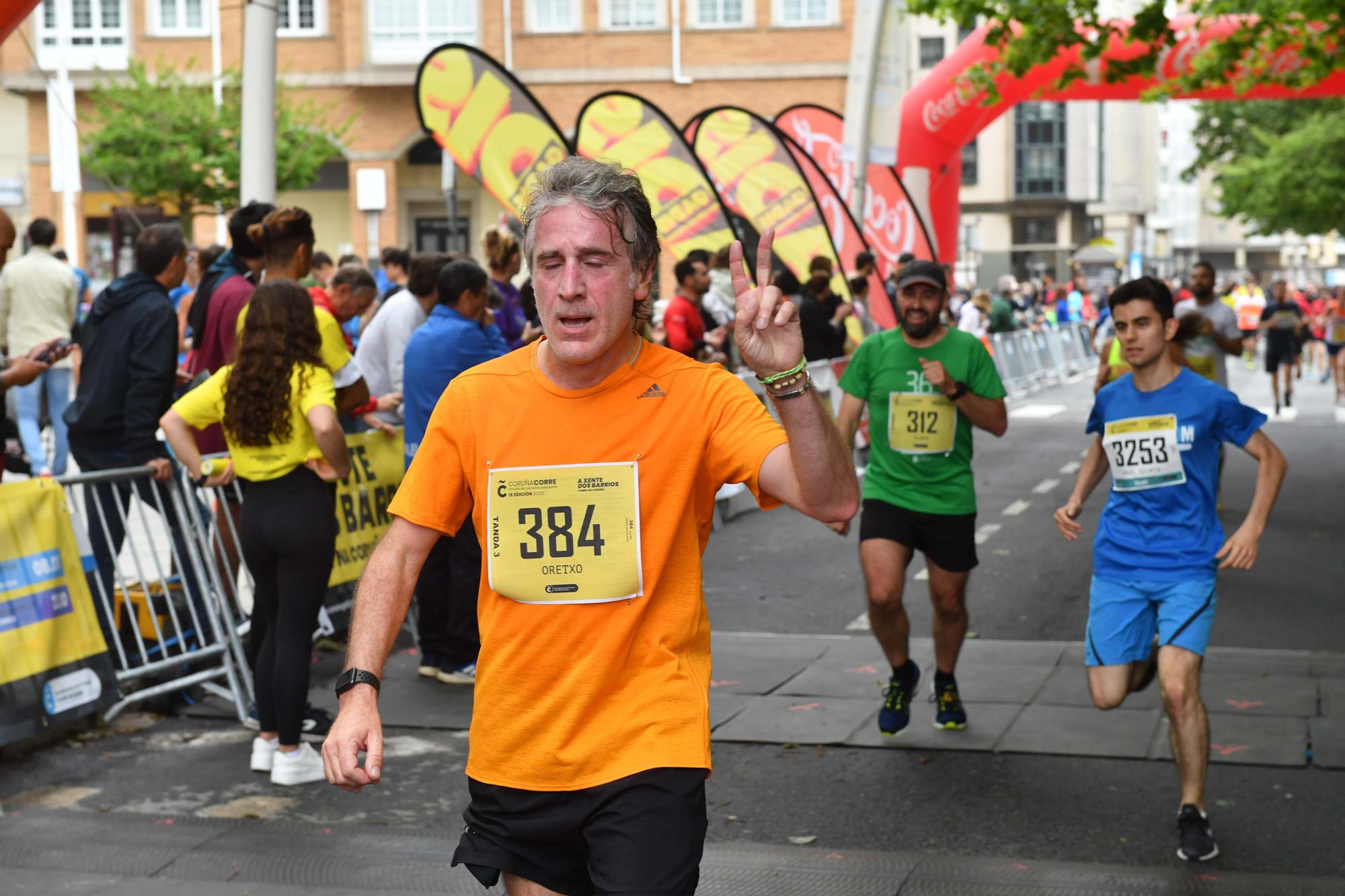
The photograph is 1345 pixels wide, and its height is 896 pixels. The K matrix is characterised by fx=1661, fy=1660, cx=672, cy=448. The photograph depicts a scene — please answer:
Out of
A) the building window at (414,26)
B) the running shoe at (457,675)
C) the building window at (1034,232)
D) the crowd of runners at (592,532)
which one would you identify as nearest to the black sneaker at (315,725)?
the running shoe at (457,675)

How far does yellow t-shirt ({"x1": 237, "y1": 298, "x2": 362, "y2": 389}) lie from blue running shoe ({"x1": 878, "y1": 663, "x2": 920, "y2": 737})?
251 centimetres

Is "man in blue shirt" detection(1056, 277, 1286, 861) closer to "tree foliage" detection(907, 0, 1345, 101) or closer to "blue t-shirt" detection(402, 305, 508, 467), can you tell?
"blue t-shirt" detection(402, 305, 508, 467)

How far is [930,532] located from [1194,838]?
1899mm

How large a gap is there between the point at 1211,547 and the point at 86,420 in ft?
16.6

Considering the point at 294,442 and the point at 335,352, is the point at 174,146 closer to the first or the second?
the point at 335,352

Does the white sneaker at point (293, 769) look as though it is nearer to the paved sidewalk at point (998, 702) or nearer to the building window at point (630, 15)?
the paved sidewalk at point (998, 702)

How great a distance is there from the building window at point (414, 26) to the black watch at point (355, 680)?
1519 inches

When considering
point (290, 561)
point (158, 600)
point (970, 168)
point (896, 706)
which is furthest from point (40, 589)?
point (970, 168)

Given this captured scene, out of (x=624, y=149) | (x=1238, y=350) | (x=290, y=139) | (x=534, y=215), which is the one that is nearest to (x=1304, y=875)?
(x=534, y=215)

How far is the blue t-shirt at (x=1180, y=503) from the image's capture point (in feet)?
18.0

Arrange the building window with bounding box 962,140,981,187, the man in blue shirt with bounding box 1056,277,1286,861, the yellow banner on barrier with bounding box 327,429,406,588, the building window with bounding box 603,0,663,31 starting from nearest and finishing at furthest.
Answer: the man in blue shirt with bounding box 1056,277,1286,861 < the yellow banner on barrier with bounding box 327,429,406,588 < the building window with bounding box 603,0,663,31 < the building window with bounding box 962,140,981,187

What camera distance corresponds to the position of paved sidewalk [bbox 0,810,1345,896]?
495 cm

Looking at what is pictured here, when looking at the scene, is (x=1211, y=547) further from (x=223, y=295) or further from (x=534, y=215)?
(x=223, y=295)

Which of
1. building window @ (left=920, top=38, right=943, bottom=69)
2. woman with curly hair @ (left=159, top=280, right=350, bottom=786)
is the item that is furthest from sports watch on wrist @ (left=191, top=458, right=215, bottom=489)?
building window @ (left=920, top=38, right=943, bottom=69)
